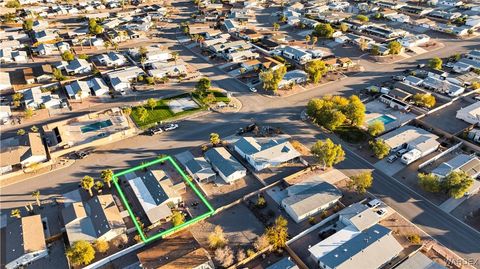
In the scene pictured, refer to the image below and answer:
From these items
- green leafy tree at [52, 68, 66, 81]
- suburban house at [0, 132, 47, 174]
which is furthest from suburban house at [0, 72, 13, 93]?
suburban house at [0, 132, 47, 174]

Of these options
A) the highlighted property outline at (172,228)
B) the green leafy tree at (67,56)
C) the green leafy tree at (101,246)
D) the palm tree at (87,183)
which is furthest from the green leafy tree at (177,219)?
the green leafy tree at (67,56)

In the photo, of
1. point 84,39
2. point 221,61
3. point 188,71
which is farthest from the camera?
point 84,39

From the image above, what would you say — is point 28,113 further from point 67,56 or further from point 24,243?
point 24,243

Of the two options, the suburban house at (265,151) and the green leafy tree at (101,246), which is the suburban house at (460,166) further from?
the green leafy tree at (101,246)

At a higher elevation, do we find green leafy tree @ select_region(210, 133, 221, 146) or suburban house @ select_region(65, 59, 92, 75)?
suburban house @ select_region(65, 59, 92, 75)

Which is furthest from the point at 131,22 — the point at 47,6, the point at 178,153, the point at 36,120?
the point at 178,153

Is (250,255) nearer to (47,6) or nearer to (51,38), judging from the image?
(51,38)

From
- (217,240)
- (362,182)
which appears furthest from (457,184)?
(217,240)

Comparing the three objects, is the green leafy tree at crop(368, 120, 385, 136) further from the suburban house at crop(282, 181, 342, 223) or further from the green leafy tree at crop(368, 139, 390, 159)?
the suburban house at crop(282, 181, 342, 223)
